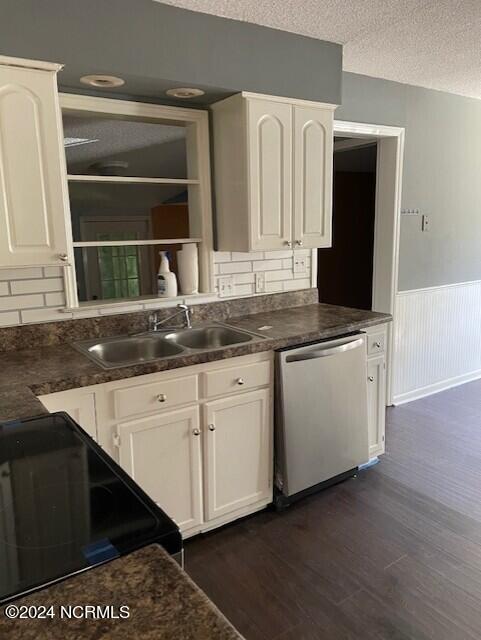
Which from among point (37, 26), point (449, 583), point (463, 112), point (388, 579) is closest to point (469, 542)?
point (449, 583)

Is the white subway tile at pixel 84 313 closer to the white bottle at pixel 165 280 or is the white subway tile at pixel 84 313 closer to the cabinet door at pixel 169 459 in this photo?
the white bottle at pixel 165 280

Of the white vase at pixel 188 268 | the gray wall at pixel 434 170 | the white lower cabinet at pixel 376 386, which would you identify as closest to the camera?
the white vase at pixel 188 268

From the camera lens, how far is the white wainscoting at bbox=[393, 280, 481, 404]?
3953 millimetres

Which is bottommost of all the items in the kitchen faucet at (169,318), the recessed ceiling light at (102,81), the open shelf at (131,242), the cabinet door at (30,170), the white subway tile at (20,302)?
the kitchen faucet at (169,318)

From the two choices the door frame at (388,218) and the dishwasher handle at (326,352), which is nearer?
the dishwasher handle at (326,352)

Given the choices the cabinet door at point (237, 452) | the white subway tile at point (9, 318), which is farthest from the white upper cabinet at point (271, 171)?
the white subway tile at point (9, 318)

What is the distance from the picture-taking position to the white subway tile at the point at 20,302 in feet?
7.31

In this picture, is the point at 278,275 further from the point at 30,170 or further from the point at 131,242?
the point at 30,170

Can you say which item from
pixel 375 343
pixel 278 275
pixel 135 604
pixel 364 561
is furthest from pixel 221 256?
pixel 135 604

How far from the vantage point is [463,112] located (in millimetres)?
3998

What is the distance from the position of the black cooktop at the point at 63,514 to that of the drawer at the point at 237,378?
95 cm

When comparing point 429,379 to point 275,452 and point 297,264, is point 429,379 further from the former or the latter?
point 275,452

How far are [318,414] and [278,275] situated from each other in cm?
99

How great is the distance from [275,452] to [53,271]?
4.67 feet
